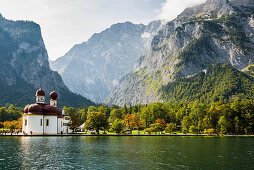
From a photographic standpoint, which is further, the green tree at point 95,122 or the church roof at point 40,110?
the green tree at point 95,122

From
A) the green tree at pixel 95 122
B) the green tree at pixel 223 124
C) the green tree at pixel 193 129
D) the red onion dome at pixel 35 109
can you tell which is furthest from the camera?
the green tree at pixel 193 129

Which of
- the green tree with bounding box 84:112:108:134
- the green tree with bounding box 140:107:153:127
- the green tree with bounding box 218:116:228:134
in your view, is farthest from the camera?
the green tree with bounding box 140:107:153:127

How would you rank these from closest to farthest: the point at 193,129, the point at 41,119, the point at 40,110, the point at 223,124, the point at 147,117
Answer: the point at 41,119
the point at 40,110
the point at 223,124
the point at 193,129
the point at 147,117

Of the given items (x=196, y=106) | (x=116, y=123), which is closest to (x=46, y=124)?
(x=116, y=123)

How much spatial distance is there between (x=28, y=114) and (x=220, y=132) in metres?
91.3

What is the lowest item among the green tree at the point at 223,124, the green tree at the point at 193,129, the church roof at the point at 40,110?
the green tree at the point at 193,129

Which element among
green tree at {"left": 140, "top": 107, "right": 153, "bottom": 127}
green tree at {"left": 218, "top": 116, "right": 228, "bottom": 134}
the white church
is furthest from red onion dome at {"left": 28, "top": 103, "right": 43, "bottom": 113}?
green tree at {"left": 218, "top": 116, "right": 228, "bottom": 134}

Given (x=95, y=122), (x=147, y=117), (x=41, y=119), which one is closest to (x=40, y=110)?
(x=41, y=119)

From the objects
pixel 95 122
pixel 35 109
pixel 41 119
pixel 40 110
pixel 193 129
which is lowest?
pixel 193 129

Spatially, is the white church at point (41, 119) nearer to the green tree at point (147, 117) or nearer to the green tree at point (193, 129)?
the green tree at point (147, 117)

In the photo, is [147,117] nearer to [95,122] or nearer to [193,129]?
[193,129]

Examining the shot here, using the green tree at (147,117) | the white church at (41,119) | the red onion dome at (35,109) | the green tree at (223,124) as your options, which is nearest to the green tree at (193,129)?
the green tree at (223,124)

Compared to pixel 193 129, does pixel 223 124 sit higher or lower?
higher

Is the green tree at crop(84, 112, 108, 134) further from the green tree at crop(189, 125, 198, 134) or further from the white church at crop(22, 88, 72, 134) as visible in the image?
the green tree at crop(189, 125, 198, 134)
